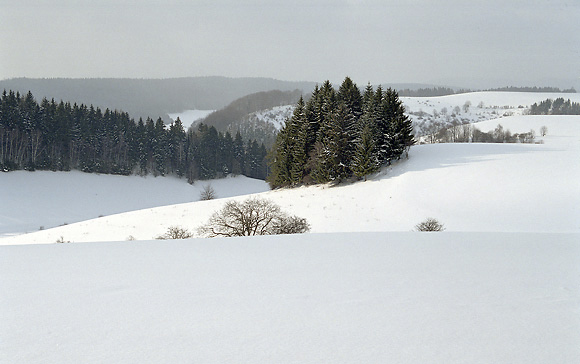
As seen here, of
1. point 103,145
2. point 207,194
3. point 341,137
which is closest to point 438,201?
point 341,137

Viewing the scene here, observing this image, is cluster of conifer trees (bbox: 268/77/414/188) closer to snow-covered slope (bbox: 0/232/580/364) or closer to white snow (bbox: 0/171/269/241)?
white snow (bbox: 0/171/269/241)

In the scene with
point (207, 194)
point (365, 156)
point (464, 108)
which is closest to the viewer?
point (365, 156)

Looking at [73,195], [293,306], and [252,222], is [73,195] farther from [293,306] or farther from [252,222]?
[293,306]

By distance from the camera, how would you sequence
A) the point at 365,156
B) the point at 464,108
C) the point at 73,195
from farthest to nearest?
the point at 464,108
the point at 73,195
the point at 365,156

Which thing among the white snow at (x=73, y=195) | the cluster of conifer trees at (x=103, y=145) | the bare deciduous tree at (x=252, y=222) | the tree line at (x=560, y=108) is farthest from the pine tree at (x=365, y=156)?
the tree line at (x=560, y=108)

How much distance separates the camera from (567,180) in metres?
23.8

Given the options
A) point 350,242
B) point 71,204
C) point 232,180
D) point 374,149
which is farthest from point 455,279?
point 232,180

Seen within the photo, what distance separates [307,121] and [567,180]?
23.1 meters

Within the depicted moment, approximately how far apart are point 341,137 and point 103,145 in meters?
50.2

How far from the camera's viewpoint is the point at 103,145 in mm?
65625

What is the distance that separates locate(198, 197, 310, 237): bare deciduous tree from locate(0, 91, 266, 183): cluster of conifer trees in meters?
51.9

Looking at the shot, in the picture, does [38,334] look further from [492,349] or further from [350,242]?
[350,242]

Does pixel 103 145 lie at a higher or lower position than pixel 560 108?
lower

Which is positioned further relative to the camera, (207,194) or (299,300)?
(207,194)
